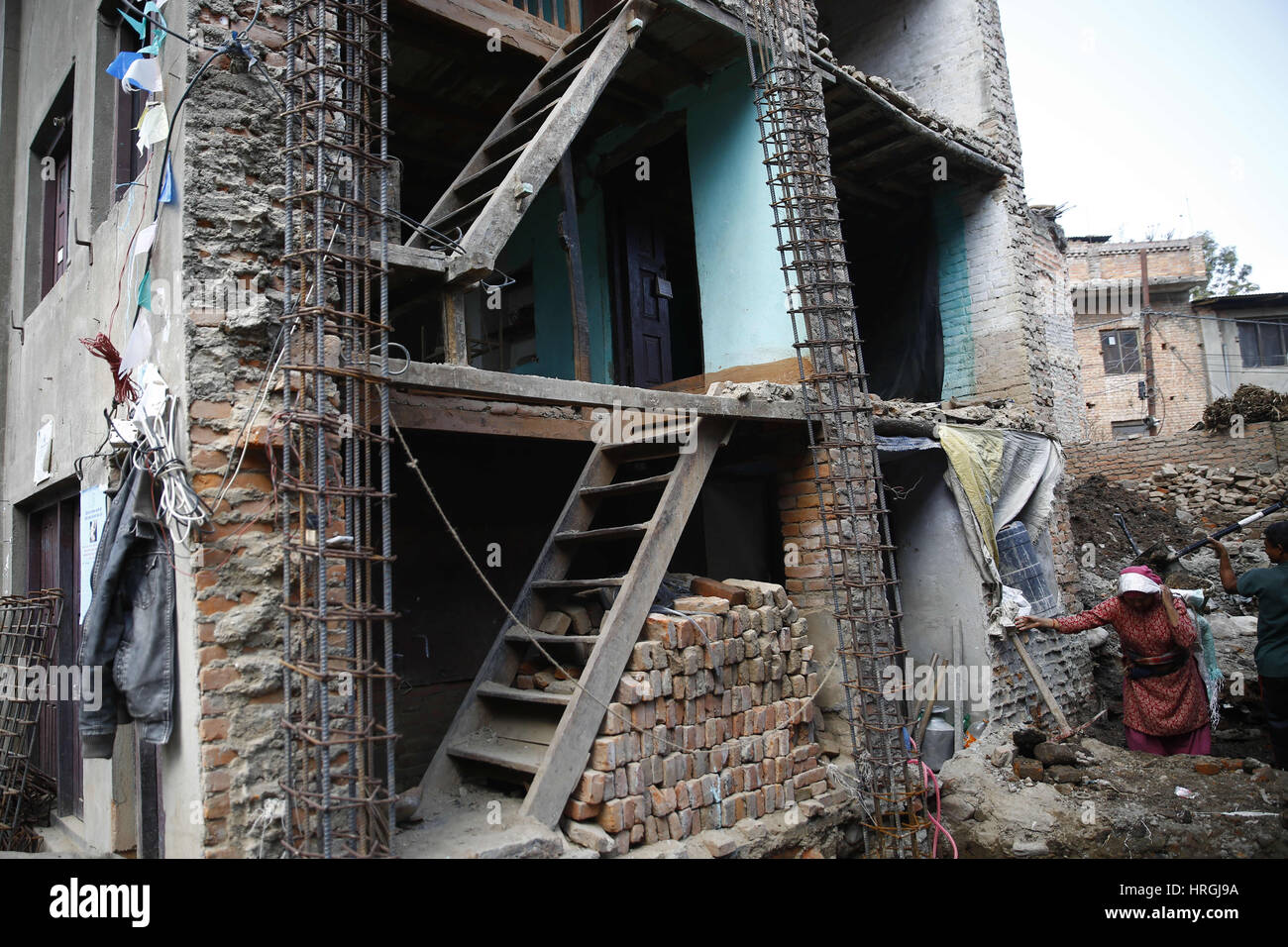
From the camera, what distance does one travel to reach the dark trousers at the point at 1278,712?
5.73 m

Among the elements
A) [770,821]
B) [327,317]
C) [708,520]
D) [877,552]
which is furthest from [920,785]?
[327,317]

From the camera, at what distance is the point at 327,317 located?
141 inches

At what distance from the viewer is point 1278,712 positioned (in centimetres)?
578

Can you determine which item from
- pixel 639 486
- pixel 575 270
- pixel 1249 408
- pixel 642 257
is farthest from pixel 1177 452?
pixel 639 486

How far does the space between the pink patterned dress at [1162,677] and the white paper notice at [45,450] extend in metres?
7.57

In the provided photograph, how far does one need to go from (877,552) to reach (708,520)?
75.6 inches

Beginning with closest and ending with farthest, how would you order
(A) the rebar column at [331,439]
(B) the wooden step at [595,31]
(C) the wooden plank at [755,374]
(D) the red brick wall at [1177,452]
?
(A) the rebar column at [331,439] → (B) the wooden step at [595,31] → (C) the wooden plank at [755,374] → (D) the red brick wall at [1177,452]

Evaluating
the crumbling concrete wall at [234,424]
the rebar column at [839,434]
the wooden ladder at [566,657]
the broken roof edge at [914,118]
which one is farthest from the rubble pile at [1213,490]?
the crumbling concrete wall at [234,424]

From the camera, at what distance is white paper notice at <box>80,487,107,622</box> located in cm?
454

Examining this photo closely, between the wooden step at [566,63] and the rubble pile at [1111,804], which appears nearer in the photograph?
the rubble pile at [1111,804]

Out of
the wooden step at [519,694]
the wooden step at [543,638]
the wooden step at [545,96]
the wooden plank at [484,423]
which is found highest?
the wooden step at [545,96]

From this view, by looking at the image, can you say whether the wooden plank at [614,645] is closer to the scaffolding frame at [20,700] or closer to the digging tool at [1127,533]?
the scaffolding frame at [20,700]

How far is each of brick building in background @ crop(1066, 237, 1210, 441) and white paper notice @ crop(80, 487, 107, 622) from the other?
22.6 metres
